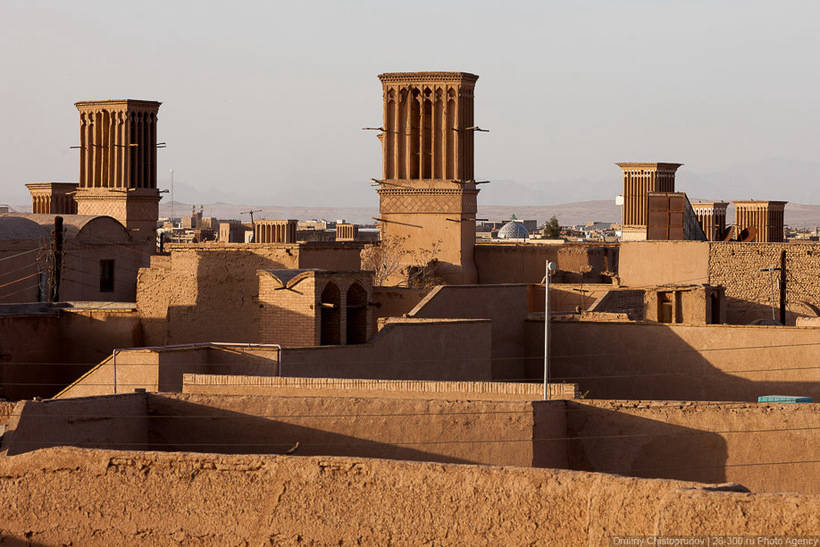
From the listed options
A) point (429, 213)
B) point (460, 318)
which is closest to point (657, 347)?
point (460, 318)

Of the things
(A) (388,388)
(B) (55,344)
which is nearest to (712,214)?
(B) (55,344)

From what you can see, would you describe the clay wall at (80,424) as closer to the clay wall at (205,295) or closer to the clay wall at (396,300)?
the clay wall at (205,295)

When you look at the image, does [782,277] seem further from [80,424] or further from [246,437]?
[80,424]

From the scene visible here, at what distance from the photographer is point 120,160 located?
40500 millimetres

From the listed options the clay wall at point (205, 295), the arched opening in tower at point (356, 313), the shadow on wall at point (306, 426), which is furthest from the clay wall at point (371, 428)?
the clay wall at point (205, 295)

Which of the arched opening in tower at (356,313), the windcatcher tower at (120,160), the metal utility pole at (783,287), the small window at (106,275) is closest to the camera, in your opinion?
the arched opening in tower at (356,313)

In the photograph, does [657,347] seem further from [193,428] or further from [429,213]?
[429,213]

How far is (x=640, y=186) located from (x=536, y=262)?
1628cm

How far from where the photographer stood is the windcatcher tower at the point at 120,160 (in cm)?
4053

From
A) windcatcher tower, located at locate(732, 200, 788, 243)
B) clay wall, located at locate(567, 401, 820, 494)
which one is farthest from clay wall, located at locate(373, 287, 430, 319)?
windcatcher tower, located at locate(732, 200, 788, 243)

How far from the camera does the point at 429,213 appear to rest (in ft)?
111

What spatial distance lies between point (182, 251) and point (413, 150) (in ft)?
48.1

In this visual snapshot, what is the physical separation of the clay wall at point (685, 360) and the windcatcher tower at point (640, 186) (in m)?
Answer: 26.1

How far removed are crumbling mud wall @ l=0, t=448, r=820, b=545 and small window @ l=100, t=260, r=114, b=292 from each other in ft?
71.1
